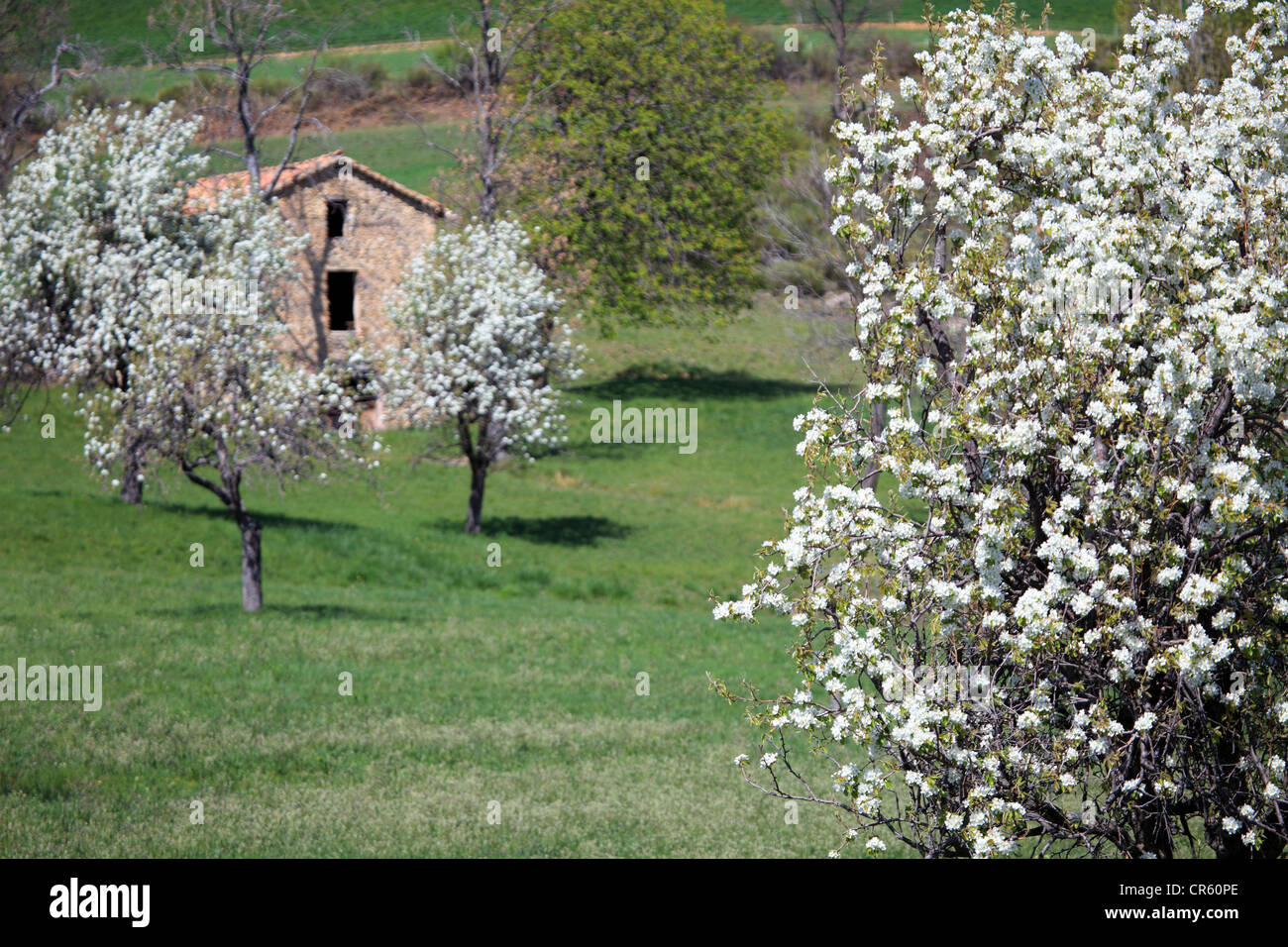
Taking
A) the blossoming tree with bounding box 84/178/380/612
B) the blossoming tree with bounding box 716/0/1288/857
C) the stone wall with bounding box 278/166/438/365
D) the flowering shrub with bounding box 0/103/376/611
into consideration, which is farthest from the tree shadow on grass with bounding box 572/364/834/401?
the blossoming tree with bounding box 716/0/1288/857

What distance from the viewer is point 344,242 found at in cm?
5428

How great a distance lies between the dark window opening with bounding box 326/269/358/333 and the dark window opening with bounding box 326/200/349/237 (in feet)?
5.64

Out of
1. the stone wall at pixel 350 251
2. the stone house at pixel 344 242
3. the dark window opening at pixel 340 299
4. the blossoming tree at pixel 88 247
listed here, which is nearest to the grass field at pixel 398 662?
the blossoming tree at pixel 88 247

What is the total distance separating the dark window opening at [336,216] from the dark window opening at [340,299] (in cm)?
172

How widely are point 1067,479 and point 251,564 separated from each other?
831 inches

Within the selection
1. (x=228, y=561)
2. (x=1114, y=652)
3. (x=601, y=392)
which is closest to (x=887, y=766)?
(x=1114, y=652)

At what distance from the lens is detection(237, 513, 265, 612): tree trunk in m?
26.0

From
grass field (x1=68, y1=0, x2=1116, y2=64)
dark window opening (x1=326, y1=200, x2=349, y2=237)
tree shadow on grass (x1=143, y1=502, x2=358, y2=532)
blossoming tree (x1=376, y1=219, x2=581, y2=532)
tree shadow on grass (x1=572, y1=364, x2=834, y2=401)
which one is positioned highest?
grass field (x1=68, y1=0, x2=1116, y2=64)

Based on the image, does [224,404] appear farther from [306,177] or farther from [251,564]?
[306,177]

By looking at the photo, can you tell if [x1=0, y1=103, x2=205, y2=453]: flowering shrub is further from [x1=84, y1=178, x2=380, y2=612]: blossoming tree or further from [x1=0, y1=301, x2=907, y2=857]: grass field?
[x1=0, y1=301, x2=907, y2=857]: grass field

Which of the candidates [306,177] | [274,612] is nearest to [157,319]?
[274,612]

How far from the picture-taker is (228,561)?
33000mm

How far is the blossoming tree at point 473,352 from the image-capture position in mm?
36781

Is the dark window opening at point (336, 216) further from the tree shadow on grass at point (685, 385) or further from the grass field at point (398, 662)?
the tree shadow on grass at point (685, 385)
